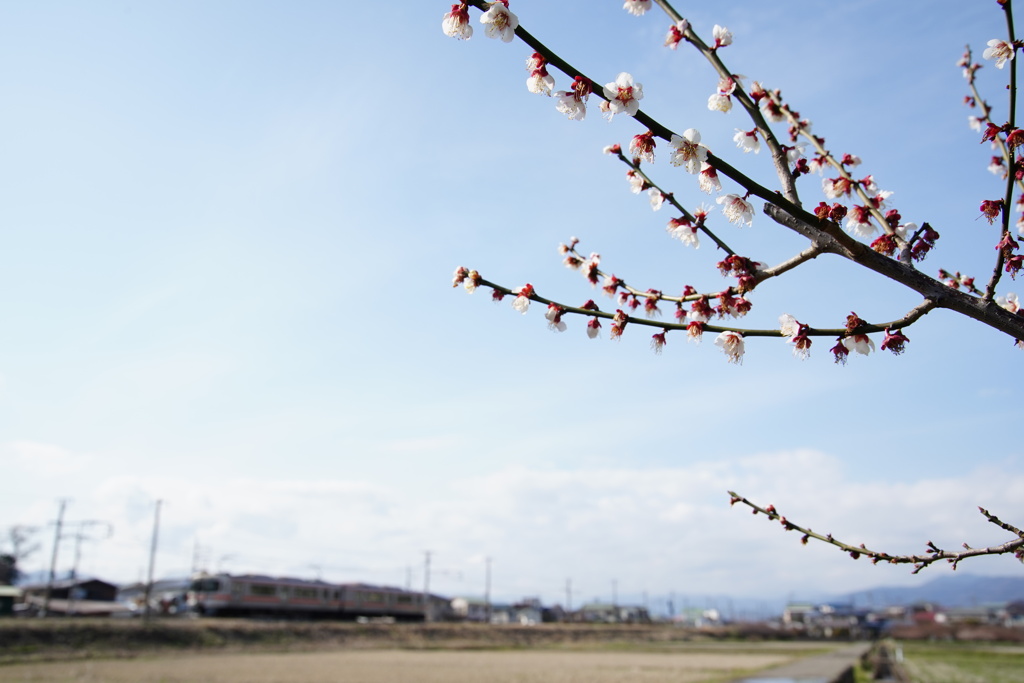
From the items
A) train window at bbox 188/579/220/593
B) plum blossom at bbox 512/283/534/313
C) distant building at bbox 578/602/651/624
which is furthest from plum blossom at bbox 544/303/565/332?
distant building at bbox 578/602/651/624

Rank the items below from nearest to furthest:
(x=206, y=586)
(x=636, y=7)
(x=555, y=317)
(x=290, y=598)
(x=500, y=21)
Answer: (x=500, y=21), (x=636, y=7), (x=555, y=317), (x=206, y=586), (x=290, y=598)

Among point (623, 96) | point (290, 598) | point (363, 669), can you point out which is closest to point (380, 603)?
point (290, 598)

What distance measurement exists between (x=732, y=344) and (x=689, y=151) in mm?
879

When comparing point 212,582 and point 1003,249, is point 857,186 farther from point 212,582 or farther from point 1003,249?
point 212,582

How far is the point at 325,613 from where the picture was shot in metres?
48.5

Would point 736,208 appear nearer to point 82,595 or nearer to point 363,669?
point 363,669

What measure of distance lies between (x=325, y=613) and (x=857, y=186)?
5163cm

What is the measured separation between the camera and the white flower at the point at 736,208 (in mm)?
2473

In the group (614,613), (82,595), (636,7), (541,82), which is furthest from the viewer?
(614,613)

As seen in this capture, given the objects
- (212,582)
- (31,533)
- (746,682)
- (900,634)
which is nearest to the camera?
(746,682)

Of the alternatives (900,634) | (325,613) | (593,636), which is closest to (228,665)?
(325,613)

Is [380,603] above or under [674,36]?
under

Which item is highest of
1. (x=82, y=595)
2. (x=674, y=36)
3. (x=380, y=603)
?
(x=674, y=36)

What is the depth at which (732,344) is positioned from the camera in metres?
2.73
